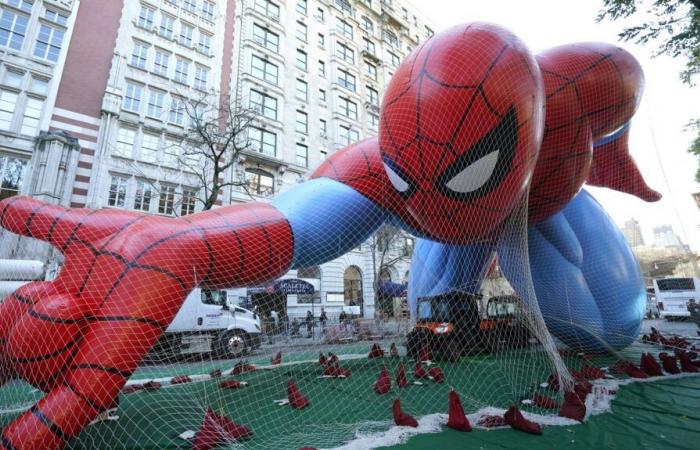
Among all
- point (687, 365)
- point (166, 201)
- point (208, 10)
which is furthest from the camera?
point (208, 10)

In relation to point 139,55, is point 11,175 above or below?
below

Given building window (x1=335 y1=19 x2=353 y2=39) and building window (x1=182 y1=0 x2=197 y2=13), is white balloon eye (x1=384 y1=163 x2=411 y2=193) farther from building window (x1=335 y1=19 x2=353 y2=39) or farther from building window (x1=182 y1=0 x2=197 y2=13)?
building window (x1=335 y1=19 x2=353 y2=39)

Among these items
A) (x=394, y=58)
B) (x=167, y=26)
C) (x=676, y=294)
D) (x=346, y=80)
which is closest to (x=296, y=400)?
(x=167, y=26)

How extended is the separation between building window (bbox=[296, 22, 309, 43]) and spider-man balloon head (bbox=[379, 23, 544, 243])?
2833cm

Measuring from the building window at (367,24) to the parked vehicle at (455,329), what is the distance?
33027 mm

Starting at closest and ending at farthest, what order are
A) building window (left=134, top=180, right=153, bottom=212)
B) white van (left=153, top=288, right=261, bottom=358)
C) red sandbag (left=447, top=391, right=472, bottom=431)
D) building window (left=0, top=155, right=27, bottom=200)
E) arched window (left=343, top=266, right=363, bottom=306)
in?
red sandbag (left=447, top=391, right=472, bottom=431), white van (left=153, top=288, right=261, bottom=358), building window (left=0, top=155, right=27, bottom=200), building window (left=134, top=180, right=153, bottom=212), arched window (left=343, top=266, right=363, bottom=306)

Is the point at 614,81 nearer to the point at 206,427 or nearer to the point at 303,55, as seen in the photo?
the point at 206,427

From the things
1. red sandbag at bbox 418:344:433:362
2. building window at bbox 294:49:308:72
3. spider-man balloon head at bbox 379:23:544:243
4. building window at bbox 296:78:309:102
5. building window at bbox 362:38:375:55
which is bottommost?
red sandbag at bbox 418:344:433:362

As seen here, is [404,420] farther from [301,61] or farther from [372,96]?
[372,96]

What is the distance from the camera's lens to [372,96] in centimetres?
3259

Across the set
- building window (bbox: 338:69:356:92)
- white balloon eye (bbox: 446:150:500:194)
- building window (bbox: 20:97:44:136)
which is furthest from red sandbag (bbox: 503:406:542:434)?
building window (bbox: 338:69:356:92)

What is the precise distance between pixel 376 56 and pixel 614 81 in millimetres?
32673

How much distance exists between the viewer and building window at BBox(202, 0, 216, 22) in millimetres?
23781

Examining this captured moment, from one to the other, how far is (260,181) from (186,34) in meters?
10.6
